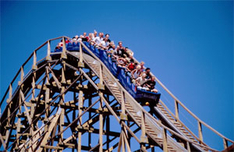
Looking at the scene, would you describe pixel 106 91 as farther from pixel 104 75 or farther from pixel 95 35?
pixel 95 35

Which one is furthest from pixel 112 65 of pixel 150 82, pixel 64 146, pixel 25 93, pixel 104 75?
pixel 25 93

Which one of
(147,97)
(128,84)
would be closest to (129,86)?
(128,84)

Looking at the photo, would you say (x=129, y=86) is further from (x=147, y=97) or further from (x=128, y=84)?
(x=147, y=97)

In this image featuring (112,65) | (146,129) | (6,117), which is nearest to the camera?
(146,129)

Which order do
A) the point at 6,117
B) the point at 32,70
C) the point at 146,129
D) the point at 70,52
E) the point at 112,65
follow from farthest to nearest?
the point at 6,117 → the point at 32,70 → the point at 70,52 → the point at 112,65 → the point at 146,129

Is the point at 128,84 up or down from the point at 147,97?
up

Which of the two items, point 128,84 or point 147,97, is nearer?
point 147,97

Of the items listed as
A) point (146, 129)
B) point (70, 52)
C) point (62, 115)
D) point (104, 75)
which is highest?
point (70, 52)

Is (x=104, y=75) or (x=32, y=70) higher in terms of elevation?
(x=32, y=70)

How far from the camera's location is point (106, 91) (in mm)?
13938

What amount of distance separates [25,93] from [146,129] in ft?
25.9

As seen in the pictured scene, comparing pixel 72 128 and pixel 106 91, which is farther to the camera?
pixel 72 128

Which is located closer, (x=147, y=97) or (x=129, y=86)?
(x=147, y=97)

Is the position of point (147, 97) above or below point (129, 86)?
below
